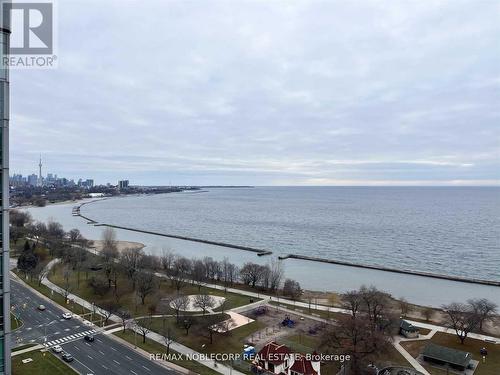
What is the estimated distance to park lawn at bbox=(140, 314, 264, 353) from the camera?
154ft

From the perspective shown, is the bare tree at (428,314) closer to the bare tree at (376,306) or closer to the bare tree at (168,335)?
the bare tree at (376,306)

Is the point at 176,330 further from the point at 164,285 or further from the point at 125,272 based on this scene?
the point at 125,272

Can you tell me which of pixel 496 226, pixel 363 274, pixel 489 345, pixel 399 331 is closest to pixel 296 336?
pixel 399 331

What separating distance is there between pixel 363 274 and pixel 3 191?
8744cm

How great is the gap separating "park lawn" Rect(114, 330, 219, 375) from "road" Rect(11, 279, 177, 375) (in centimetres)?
153

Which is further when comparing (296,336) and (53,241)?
(53,241)

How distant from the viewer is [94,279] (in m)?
70.1

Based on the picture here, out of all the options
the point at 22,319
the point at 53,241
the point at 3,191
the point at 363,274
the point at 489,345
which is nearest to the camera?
the point at 3,191

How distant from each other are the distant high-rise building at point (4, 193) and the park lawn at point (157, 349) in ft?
76.0

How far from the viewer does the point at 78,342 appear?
4828cm

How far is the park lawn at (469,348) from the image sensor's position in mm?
42188

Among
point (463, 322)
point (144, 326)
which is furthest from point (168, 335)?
point (463, 322)

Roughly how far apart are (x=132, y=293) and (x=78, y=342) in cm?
2104

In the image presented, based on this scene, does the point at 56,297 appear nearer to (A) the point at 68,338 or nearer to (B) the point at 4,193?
(A) the point at 68,338
